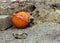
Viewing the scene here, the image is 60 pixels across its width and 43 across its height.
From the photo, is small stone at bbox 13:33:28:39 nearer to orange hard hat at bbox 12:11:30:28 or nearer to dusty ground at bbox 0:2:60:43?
dusty ground at bbox 0:2:60:43

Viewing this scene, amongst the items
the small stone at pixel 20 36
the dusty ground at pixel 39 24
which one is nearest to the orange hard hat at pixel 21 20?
the dusty ground at pixel 39 24

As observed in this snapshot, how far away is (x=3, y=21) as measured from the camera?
515cm

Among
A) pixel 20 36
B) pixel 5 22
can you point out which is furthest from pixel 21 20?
pixel 20 36

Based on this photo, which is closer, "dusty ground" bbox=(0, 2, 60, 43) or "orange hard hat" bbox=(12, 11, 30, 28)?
"dusty ground" bbox=(0, 2, 60, 43)

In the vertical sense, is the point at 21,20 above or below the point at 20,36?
above

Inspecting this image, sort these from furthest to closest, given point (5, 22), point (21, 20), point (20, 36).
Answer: point (5, 22)
point (21, 20)
point (20, 36)

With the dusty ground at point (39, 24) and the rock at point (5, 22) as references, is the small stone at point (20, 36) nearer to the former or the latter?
the dusty ground at point (39, 24)

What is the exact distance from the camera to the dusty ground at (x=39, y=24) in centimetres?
436

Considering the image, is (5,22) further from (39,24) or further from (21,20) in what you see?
(39,24)

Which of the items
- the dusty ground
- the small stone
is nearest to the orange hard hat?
the dusty ground

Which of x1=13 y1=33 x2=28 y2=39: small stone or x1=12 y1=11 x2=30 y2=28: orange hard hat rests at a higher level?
x1=12 y1=11 x2=30 y2=28: orange hard hat

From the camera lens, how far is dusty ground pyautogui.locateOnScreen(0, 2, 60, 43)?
14.3 ft

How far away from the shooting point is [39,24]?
5133mm

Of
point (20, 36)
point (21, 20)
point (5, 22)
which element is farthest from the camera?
point (5, 22)
